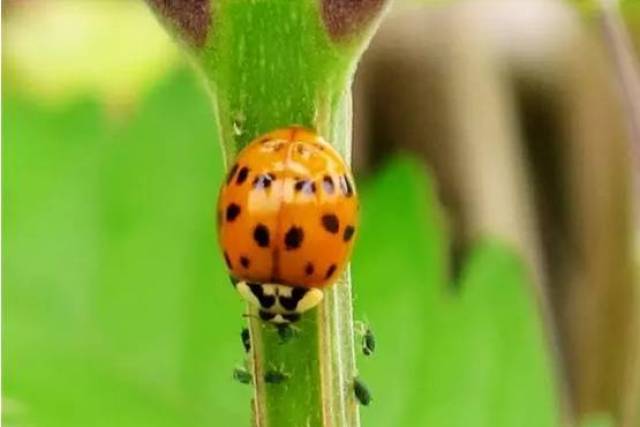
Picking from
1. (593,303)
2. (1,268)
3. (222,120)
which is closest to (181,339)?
(1,268)

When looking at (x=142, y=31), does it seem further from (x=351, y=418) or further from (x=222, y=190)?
(x=351, y=418)

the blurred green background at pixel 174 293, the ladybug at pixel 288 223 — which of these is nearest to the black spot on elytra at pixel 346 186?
the ladybug at pixel 288 223

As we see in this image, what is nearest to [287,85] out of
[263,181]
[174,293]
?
[263,181]

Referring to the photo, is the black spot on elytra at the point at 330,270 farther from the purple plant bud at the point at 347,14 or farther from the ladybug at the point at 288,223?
the purple plant bud at the point at 347,14

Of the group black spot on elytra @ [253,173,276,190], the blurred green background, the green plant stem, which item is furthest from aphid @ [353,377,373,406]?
the blurred green background

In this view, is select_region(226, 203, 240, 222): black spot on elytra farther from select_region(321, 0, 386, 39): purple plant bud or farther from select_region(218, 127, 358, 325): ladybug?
select_region(321, 0, 386, 39): purple plant bud

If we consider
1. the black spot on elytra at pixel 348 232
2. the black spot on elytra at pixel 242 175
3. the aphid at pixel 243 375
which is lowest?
the aphid at pixel 243 375
